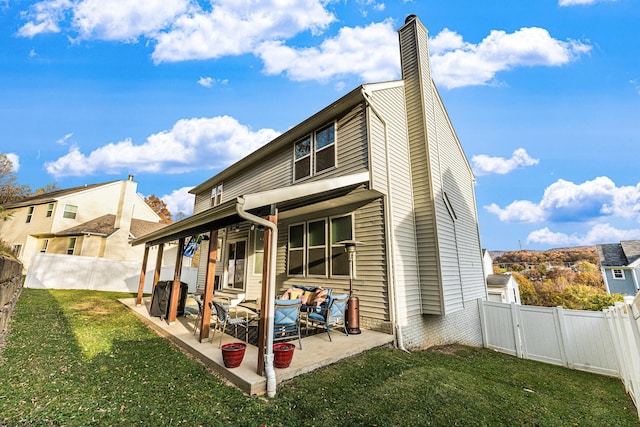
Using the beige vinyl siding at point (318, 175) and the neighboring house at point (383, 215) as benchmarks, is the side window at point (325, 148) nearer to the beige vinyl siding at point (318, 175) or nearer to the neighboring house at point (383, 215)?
the neighboring house at point (383, 215)

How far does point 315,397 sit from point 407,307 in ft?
12.2

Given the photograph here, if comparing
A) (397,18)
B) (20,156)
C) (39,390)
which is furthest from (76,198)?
(397,18)

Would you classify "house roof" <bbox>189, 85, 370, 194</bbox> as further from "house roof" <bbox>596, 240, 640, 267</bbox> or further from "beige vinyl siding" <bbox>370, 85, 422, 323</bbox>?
"house roof" <bbox>596, 240, 640, 267</bbox>

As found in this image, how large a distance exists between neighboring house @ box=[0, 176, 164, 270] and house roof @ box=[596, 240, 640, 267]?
1512 inches

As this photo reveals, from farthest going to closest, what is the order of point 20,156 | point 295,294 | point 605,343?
point 20,156
point 295,294
point 605,343

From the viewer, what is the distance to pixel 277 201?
14.2 feet

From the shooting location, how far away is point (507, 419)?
3.44 metres

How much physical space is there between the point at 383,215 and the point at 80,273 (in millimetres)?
16760

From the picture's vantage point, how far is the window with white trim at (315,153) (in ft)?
25.7

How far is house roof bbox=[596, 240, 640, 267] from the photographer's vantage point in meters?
21.9

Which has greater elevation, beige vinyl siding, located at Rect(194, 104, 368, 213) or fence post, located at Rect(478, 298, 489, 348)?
beige vinyl siding, located at Rect(194, 104, 368, 213)

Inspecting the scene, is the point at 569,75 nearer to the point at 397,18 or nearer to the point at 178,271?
the point at 397,18

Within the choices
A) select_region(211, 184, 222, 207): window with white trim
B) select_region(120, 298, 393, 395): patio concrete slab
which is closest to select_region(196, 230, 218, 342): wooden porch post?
select_region(120, 298, 393, 395): patio concrete slab

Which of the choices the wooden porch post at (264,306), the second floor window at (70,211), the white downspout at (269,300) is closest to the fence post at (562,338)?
the white downspout at (269,300)
